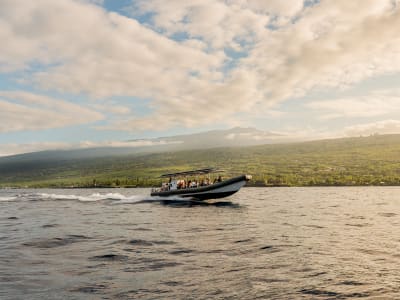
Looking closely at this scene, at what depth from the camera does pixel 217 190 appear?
68.1 meters

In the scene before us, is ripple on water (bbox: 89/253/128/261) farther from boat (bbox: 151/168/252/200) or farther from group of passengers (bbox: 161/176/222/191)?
group of passengers (bbox: 161/176/222/191)

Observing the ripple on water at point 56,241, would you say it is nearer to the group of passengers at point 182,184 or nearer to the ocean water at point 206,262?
the ocean water at point 206,262

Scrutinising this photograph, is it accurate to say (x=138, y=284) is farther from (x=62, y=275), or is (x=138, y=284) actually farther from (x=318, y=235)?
(x=318, y=235)

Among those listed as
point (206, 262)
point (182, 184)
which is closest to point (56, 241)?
point (206, 262)

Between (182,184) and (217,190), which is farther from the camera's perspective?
(182,184)

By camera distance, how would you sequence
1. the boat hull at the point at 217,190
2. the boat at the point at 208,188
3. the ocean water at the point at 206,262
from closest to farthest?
the ocean water at the point at 206,262, the boat hull at the point at 217,190, the boat at the point at 208,188

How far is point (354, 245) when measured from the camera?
26172 millimetres

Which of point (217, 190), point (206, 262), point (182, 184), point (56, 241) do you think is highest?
point (182, 184)

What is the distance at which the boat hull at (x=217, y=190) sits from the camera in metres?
66.1

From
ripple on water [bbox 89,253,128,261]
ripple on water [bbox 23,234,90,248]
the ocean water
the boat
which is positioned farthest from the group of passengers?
ripple on water [bbox 89,253,128,261]

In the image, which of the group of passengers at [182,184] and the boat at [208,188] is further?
the group of passengers at [182,184]

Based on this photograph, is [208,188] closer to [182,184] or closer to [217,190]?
[217,190]

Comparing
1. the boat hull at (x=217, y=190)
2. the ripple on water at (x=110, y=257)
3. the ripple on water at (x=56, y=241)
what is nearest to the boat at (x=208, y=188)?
the boat hull at (x=217, y=190)

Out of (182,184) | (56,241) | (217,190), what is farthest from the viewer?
(182,184)
